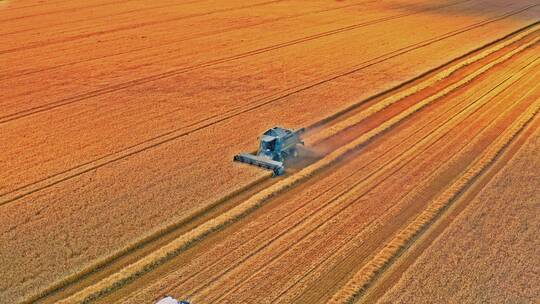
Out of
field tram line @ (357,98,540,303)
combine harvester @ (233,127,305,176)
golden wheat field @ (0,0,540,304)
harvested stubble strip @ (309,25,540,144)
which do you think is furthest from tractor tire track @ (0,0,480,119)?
field tram line @ (357,98,540,303)

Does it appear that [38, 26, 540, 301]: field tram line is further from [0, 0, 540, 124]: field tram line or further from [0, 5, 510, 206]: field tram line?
[0, 0, 540, 124]: field tram line

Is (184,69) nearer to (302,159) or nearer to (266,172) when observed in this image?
(302,159)

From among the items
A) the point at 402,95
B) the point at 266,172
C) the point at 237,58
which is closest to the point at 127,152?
the point at 266,172

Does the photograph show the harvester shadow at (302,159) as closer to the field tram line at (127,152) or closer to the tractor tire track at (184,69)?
the field tram line at (127,152)

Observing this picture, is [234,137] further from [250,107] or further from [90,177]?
[90,177]

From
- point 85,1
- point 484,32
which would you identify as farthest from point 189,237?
point 85,1

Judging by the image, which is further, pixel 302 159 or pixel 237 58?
pixel 237 58
